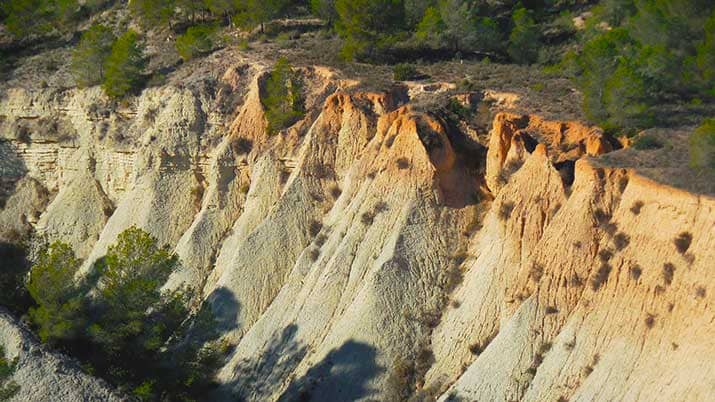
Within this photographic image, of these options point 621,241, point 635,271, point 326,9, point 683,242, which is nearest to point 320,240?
point 621,241

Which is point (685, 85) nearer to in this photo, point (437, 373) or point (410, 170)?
point (410, 170)

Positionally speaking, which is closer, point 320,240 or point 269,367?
point 269,367

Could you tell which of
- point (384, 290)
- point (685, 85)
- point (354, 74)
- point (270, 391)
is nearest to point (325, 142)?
point (354, 74)

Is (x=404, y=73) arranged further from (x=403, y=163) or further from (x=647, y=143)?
(x=647, y=143)

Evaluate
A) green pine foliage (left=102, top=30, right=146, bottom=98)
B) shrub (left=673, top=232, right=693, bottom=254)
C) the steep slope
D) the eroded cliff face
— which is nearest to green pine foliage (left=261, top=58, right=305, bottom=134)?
the eroded cliff face

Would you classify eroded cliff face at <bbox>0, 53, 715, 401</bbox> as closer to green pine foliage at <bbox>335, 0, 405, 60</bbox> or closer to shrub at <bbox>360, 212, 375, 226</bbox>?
shrub at <bbox>360, 212, 375, 226</bbox>

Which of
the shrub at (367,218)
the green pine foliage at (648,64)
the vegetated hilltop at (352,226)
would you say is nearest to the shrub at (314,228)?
the vegetated hilltop at (352,226)
